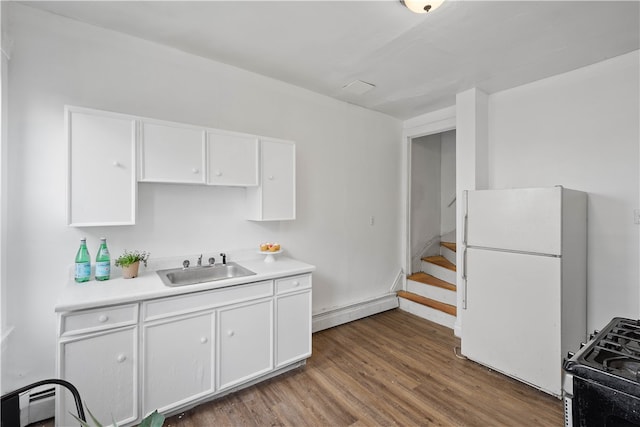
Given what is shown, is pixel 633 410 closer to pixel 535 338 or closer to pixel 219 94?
pixel 535 338

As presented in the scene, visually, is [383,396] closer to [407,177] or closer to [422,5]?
[422,5]

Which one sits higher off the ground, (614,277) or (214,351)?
(614,277)

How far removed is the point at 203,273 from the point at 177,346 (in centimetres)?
64

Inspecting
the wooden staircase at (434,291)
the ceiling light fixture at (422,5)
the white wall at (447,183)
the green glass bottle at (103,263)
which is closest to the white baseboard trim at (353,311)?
the wooden staircase at (434,291)

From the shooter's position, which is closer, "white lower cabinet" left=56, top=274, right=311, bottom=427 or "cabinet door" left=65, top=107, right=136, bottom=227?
"white lower cabinet" left=56, top=274, right=311, bottom=427

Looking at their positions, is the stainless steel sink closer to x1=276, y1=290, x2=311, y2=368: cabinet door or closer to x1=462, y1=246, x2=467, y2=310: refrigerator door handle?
x1=276, y1=290, x2=311, y2=368: cabinet door

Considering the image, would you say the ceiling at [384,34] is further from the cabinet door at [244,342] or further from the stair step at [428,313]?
the stair step at [428,313]

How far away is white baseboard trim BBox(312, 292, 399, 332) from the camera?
10.5 ft

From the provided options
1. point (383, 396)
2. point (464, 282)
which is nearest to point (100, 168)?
point (383, 396)

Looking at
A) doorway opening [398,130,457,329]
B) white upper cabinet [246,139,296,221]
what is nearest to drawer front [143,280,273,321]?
white upper cabinet [246,139,296,221]

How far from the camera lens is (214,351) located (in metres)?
1.97

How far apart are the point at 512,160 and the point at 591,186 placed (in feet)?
2.24

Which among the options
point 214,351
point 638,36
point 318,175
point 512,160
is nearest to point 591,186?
point 512,160

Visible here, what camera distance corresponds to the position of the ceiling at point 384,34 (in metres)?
1.81
